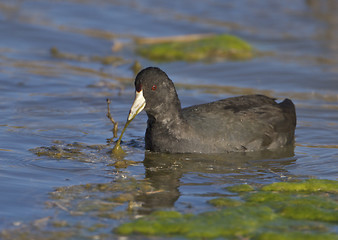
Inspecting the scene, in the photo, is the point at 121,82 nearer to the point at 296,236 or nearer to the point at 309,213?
the point at 309,213

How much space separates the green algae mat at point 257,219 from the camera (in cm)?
525

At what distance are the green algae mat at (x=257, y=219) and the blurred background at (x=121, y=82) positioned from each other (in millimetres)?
264

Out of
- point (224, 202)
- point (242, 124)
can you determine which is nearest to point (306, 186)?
point (224, 202)

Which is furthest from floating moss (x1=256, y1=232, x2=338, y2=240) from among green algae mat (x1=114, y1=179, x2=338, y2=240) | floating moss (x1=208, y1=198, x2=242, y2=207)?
floating moss (x1=208, y1=198, x2=242, y2=207)

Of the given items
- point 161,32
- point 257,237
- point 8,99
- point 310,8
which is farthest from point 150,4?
point 257,237

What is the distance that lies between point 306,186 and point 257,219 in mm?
1078

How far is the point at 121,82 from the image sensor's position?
11328 millimetres

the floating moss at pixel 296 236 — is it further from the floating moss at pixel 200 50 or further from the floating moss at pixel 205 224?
the floating moss at pixel 200 50

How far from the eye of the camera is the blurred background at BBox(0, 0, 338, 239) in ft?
22.1

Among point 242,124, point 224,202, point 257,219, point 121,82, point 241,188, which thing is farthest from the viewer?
point 121,82

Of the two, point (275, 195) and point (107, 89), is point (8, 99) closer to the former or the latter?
point (107, 89)

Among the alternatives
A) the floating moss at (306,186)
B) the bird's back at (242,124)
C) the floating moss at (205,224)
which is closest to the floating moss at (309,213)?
the floating moss at (205,224)

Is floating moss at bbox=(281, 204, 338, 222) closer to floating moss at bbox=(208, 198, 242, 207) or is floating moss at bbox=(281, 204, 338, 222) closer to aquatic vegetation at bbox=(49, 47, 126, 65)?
floating moss at bbox=(208, 198, 242, 207)

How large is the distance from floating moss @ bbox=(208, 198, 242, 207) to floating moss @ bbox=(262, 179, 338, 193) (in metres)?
0.54
